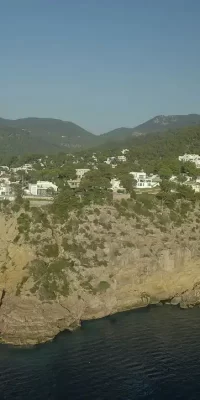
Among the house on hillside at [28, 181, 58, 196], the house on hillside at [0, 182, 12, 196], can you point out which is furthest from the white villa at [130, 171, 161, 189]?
the house on hillside at [0, 182, 12, 196]

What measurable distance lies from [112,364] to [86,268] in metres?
12.2

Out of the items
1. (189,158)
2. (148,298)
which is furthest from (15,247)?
(189,158)

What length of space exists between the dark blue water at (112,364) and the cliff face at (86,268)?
1845 mm

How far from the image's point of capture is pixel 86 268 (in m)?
45.1

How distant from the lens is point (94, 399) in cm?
2986

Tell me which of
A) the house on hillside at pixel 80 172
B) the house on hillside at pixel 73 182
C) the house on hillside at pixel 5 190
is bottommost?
the house on hillside at pixel 5 190

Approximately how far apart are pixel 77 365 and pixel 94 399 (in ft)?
14.3

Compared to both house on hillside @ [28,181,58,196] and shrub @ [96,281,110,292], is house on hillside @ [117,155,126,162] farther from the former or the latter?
shrub @ [96,281,110,292]

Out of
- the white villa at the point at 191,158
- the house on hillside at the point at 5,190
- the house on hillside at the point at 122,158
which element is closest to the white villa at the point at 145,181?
the white villa at the point at 191,158

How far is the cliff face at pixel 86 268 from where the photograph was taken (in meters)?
40.6

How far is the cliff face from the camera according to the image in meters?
40.6

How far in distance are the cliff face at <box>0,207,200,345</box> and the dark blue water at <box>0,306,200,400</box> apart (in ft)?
6.05

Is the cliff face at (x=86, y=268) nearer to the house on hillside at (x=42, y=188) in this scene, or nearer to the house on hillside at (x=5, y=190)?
the house on hillside at (x=42, y=188)

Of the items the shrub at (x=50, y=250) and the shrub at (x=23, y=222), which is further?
the shrub at (x=23, y=222)
